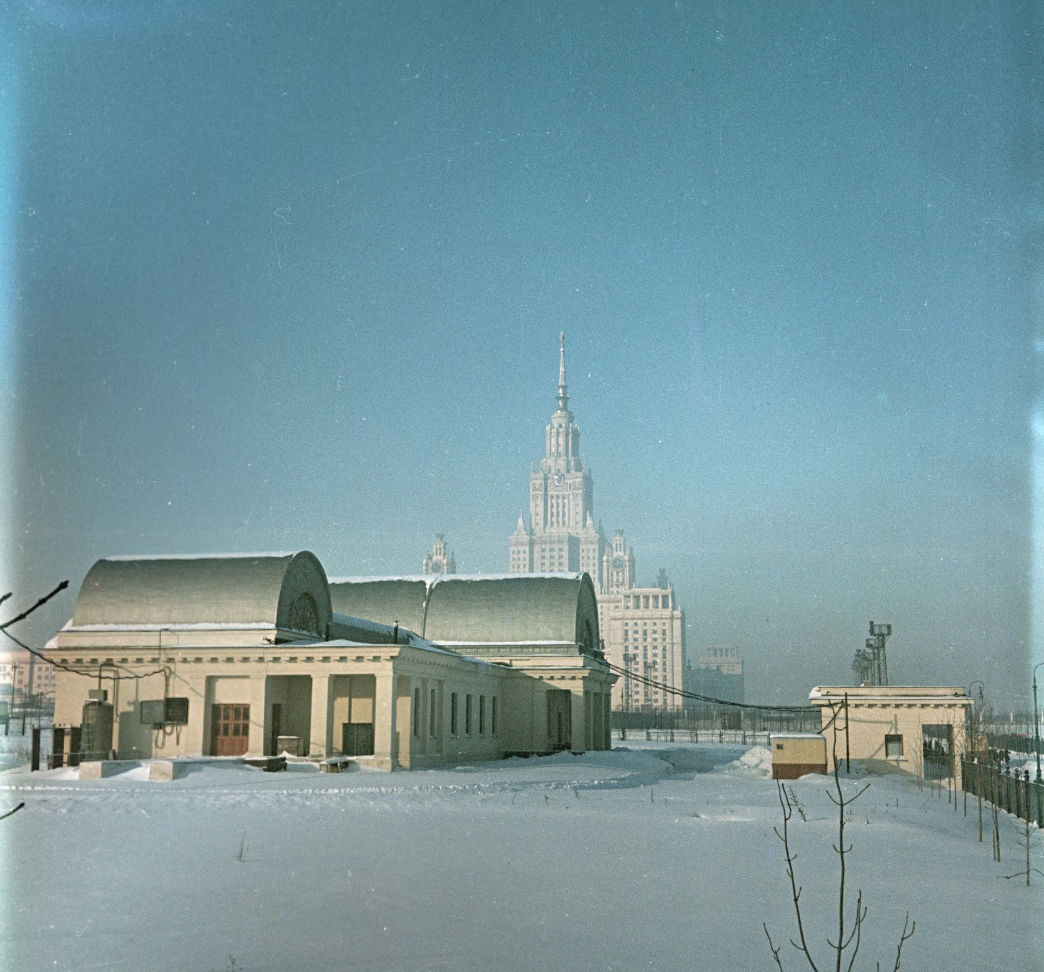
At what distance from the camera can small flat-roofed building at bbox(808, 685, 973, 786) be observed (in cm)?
4884

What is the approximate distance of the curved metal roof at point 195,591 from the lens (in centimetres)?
4256

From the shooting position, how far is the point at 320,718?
1586 inches

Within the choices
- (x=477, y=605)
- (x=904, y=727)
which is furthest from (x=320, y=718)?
(x=904, y=727)

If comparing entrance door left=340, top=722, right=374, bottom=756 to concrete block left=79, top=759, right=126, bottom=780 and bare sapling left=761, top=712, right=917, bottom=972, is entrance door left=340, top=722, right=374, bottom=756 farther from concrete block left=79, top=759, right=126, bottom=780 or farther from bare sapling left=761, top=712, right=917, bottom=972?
bare sapling left=761, top=712, right=917, bottom=972

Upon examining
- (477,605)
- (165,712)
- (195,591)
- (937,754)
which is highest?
(477,605)

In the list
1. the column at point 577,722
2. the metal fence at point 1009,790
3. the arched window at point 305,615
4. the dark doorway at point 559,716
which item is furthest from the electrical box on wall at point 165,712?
the metal fence at point 1009,790

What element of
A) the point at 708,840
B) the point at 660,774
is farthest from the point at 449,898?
the point at 660,774

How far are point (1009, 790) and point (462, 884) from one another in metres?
23.9

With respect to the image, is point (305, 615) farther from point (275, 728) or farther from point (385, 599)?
point (385, 599)

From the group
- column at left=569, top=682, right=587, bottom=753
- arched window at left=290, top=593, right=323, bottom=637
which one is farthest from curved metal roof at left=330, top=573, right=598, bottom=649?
arched window at left=290, top=593, right=323, bottom=637

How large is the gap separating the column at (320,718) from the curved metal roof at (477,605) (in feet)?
60.5

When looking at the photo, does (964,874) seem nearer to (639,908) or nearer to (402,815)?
(639,908)

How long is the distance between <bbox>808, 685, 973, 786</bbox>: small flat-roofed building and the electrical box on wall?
85.8ft

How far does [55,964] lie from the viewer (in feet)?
37.1
